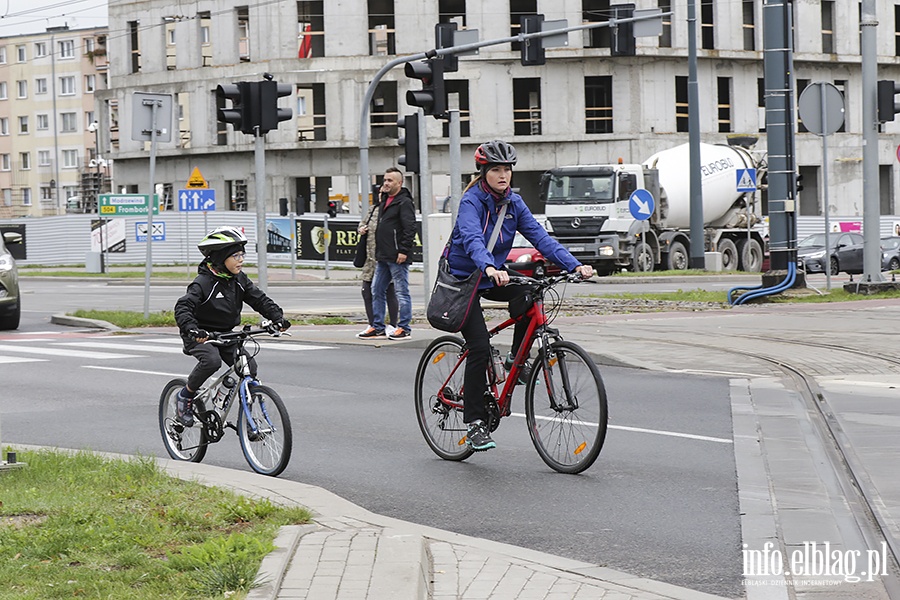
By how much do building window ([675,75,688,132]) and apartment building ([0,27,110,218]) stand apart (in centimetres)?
5297

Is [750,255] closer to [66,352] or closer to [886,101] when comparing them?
[886,101]

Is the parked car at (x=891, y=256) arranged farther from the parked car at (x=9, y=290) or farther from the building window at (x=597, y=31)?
the parked car at (x=9, y=290)

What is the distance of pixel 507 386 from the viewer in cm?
844

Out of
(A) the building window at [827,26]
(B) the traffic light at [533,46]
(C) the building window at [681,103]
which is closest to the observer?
(B) the traffic light at [533,46]

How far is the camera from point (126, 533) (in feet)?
19.8

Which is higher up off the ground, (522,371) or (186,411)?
(522,371)

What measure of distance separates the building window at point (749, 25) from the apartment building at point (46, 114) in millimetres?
53877

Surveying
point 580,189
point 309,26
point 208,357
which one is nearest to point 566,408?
point 208,357

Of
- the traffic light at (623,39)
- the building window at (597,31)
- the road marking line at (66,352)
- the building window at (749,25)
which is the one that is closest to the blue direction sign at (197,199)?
the traffic light at (623,39)

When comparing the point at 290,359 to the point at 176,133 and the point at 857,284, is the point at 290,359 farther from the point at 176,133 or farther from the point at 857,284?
the point at 176,133

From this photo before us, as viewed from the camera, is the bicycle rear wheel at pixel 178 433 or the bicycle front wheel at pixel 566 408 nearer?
the bicycle front wheel at pixel 566 408

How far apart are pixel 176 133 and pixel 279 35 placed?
708cm

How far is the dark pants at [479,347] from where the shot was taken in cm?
827

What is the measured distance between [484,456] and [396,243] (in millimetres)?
8123
